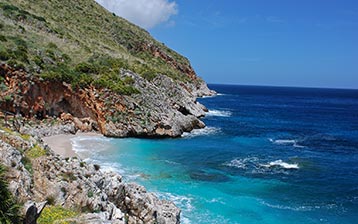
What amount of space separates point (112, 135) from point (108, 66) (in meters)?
15.8

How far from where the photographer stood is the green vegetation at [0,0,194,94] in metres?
45.9

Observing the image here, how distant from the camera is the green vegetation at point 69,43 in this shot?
151 ft

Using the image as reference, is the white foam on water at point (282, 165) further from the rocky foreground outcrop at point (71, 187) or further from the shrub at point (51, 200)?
the shrub at point (51, 200)

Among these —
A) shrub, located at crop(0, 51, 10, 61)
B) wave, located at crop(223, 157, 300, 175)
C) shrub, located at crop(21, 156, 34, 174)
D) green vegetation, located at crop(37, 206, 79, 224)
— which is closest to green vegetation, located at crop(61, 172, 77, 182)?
shrub, located at crop(21, 156, 34, 174)

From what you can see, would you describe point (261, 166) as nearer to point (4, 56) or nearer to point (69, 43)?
point (4, 56)

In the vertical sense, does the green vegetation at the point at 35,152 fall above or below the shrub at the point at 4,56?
below

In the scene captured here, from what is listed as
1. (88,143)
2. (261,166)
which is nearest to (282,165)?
(261,166)

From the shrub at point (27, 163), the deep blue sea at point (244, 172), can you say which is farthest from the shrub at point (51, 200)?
the deep blue sea at point (244, 172)

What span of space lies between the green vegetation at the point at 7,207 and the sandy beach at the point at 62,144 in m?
22.2

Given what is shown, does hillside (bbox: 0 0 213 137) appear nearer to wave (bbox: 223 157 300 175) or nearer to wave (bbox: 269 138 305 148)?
wave (bbox: 269 138 305 148)

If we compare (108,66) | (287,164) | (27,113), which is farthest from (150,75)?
(287,164)

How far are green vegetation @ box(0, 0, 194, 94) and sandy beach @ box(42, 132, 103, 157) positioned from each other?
321 inches

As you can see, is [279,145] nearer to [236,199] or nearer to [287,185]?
[287,185]

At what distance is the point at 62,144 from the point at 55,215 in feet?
85.6
